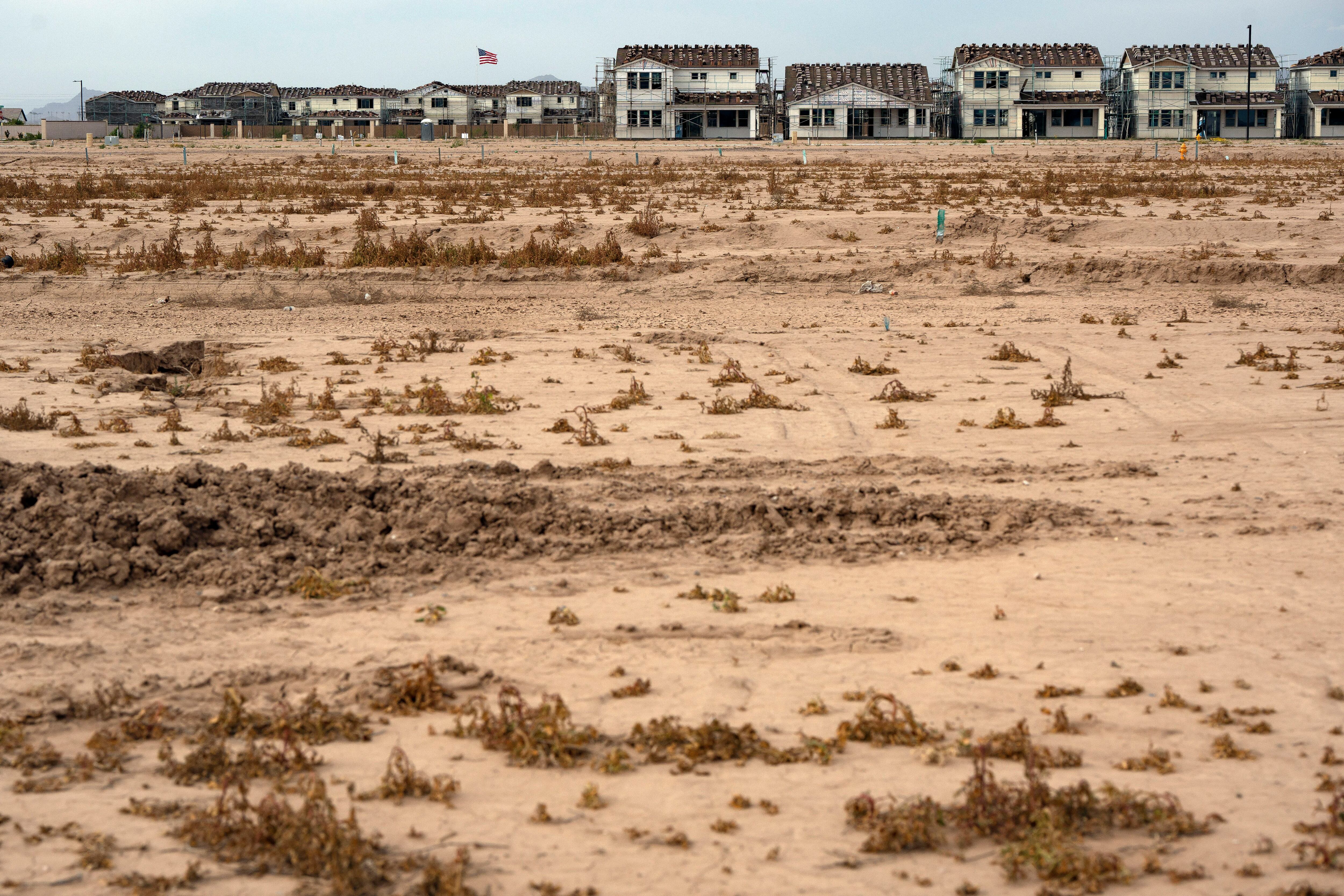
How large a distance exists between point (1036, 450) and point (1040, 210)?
17.5 m

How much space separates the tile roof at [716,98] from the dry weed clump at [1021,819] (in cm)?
8098

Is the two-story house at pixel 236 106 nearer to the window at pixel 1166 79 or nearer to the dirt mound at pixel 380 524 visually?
Result: the window at pixel 1166 79

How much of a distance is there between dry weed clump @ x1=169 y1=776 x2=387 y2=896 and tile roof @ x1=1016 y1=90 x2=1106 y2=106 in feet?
280

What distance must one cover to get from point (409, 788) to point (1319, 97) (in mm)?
91518

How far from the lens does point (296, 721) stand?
5898mm

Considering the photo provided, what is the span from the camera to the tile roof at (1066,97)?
82.9m

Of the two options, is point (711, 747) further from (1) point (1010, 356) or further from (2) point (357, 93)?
(2) point (357, 93)

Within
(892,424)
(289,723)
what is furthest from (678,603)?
(892,424)

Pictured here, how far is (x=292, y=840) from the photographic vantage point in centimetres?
479

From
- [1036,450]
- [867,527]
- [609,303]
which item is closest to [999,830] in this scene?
[867,527]

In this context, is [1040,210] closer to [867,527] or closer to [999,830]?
[867,527]

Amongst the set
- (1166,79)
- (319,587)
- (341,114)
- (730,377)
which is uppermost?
(341,114)

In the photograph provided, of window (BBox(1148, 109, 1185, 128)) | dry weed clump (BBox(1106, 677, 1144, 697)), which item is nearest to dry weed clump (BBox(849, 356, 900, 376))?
dry weed clump (BBox(1106, 677, 1144, 697))

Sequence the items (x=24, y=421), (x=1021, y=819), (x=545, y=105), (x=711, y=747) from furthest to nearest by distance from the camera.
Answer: (x=545, y=105)
(x=24, y=421)
(x=711, y=747)
(x=1021, y=819)
